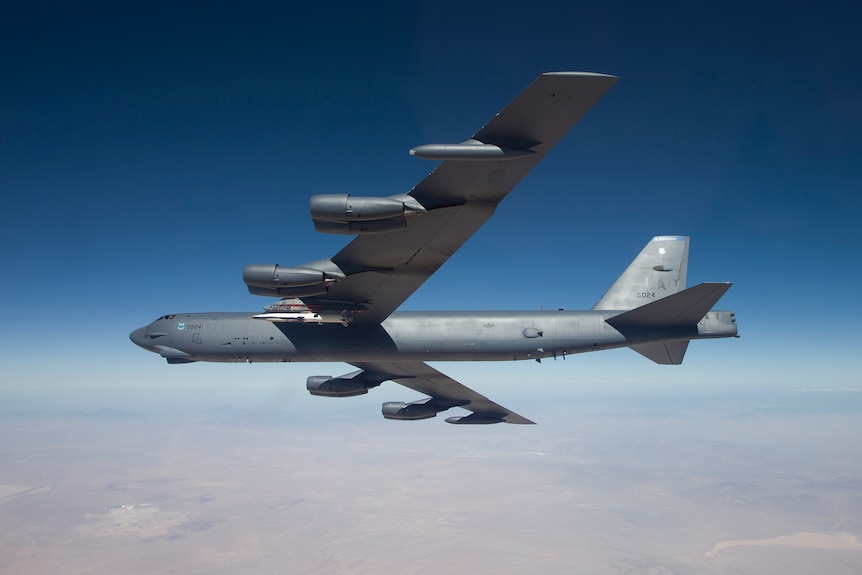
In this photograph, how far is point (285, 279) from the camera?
14242 millimetres

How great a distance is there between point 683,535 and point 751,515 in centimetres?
2801

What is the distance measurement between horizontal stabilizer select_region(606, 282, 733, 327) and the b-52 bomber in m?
0.04

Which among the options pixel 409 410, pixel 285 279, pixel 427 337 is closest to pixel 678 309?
pixel 427 337

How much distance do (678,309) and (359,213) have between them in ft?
40.3

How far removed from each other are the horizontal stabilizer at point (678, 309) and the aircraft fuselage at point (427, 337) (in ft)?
1.12

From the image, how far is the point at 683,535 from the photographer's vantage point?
9325 cm

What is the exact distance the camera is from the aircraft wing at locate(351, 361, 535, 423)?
2422 centimetres

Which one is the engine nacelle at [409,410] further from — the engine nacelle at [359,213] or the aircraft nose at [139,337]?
the engine nacelle at [359,213]

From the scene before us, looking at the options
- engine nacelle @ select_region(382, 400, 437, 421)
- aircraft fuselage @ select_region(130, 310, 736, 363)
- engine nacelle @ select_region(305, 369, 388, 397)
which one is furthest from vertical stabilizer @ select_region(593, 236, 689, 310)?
engine nacelle @ select_region(305, 369, 388, 397)

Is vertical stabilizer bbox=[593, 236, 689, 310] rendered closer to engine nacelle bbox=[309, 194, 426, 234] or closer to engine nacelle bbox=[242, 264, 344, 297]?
engine nacelle bbox=[242, 264, 344, 297]

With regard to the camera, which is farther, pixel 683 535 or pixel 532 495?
pixel 532 495

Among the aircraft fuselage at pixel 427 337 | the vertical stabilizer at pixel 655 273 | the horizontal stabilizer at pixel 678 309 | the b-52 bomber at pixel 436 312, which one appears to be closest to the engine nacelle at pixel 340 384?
the b-52 bomber at pixel 436 312

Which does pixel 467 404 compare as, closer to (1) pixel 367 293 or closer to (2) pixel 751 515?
(1) pixel 367 293

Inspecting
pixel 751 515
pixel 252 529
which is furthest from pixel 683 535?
pixel 252 529
